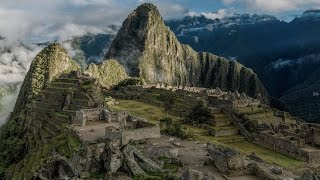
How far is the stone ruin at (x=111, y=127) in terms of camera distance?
34438mm

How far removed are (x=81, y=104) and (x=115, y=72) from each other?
9012 cm

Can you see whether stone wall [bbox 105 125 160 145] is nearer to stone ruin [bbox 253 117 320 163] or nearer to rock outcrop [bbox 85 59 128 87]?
stone ruin [bbox 253 117 320 163]

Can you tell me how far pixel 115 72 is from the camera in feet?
498

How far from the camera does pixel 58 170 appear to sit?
23.9 meters

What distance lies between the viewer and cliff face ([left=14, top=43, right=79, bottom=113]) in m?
110

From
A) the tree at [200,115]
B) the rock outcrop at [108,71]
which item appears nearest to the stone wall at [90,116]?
the tree at [200,115]

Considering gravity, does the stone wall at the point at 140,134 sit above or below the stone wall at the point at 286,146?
above

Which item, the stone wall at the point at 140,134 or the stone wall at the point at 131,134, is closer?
the stone wall at the point at 131,134

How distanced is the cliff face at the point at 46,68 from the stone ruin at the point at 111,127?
6312cm

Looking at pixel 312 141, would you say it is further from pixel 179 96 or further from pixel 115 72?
pixel 115 72

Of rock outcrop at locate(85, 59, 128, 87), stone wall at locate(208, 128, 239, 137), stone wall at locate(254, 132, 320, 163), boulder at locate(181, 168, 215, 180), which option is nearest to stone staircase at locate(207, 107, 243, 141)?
stone wall at locate(208, 128, 239, 137)

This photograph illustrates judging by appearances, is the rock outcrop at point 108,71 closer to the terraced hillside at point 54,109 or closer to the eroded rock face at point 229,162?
the terraced hillside at point 54,109

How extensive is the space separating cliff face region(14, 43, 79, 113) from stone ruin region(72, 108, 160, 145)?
6312 centimetres

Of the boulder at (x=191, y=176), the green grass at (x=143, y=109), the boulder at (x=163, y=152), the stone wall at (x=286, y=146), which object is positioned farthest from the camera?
the green grass at (x=143, y=109)
